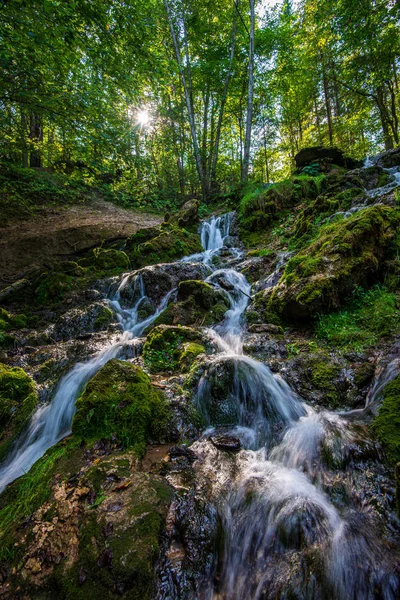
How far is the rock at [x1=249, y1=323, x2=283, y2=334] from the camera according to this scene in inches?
193

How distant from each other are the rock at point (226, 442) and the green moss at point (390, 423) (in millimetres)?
1341

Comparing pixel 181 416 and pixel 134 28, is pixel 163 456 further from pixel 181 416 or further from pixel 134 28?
pixel 134 28

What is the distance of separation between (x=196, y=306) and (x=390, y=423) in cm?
437

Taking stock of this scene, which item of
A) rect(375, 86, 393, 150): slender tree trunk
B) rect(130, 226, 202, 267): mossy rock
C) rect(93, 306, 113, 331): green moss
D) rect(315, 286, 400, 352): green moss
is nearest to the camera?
rect(315, 286, 400, 352): green moss

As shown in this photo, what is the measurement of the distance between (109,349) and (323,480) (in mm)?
3962

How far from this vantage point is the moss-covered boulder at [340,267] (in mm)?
4559

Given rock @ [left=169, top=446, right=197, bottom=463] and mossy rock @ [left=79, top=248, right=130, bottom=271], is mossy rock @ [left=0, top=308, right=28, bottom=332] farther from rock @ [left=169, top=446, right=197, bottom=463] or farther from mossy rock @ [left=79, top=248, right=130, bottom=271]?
rock @ [left=169, top=446, right=197, bottom=463]

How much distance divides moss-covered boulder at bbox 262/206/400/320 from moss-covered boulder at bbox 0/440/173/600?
3538 millimetres

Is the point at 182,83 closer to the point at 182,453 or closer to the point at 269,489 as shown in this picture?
the point at 182,453

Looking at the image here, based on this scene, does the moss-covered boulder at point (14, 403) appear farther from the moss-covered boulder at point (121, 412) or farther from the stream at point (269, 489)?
the moss-covered boulder at point (121, 412)

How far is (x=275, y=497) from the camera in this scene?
2.23m

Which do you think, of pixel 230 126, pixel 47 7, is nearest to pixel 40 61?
pixel 47 7

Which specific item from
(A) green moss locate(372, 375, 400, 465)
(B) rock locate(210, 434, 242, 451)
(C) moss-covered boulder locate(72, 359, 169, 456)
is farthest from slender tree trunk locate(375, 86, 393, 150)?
(C) moss-covered boulder locate(72, 359, 169, 456)

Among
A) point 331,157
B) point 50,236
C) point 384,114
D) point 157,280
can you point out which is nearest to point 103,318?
point 157,280
